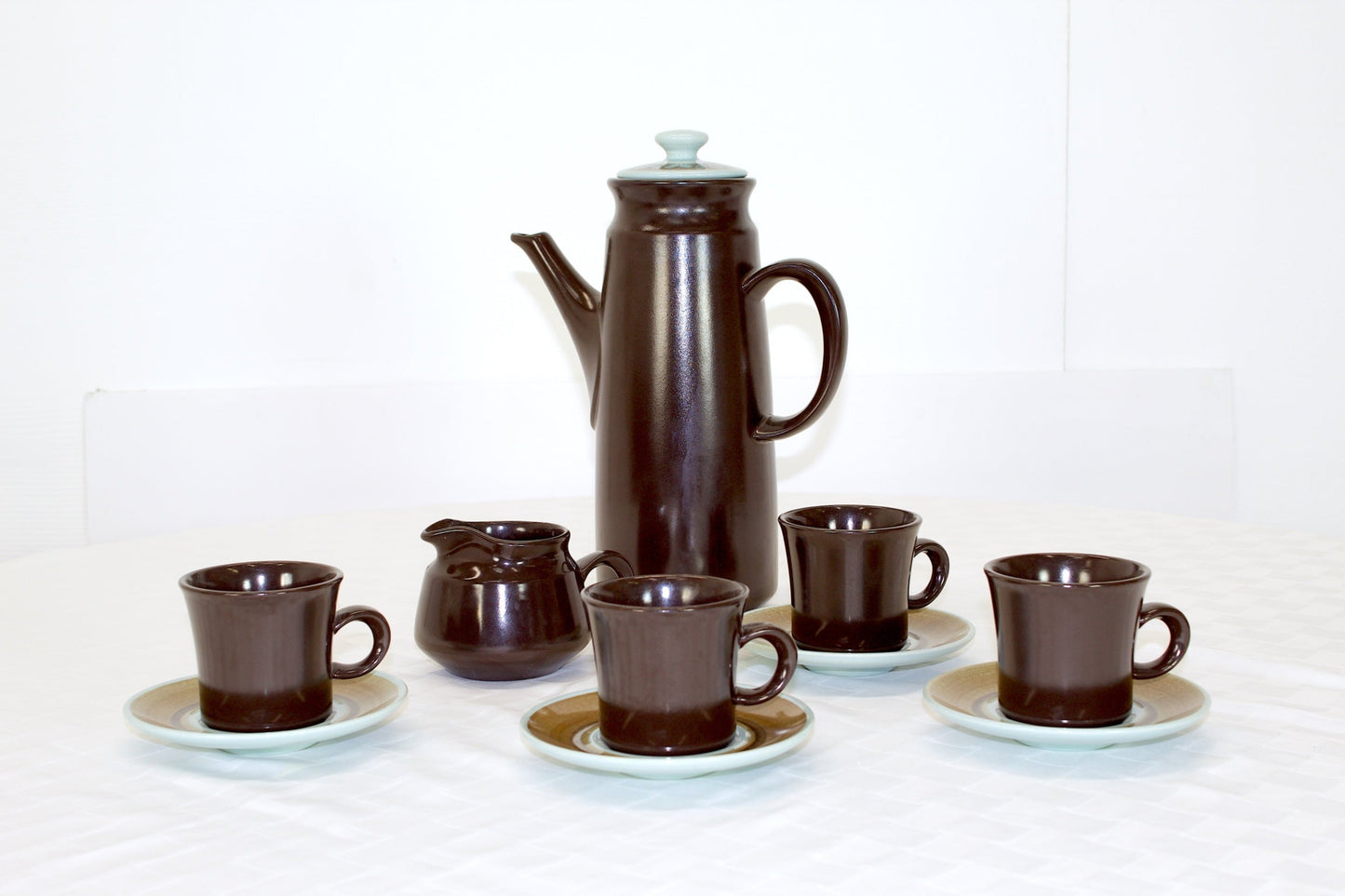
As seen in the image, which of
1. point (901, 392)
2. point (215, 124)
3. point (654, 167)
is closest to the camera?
point (654, 167)

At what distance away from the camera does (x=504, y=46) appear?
6.18 feet

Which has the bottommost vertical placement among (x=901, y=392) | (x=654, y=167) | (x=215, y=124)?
(x=901, y=392)

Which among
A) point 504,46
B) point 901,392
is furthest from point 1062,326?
point 504,46

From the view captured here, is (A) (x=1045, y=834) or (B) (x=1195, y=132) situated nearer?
(A) (x=1045, y=834)

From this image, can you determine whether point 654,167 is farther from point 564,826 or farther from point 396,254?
point 396,254

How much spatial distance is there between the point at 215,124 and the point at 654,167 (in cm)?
119

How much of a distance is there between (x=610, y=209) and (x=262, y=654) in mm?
1388

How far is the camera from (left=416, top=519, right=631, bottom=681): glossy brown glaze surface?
28.4 inches

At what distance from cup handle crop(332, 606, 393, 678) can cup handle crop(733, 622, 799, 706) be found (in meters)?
0.19

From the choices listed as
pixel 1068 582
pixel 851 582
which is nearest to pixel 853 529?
pixel 851 582

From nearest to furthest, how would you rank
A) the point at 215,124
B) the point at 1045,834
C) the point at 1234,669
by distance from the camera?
the point at 1045,834
the point at 1234,669
the point at 215,124

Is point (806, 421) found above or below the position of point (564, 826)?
above

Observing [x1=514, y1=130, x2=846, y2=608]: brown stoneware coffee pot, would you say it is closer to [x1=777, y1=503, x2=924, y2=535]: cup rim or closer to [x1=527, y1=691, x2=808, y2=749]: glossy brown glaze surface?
[x1=777, y1=503, x2=924, y2=535]: cup rim

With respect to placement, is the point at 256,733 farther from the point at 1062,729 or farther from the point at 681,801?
the point at 1062,729
